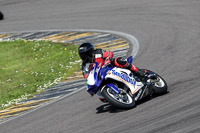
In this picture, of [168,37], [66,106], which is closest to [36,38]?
[168,37]

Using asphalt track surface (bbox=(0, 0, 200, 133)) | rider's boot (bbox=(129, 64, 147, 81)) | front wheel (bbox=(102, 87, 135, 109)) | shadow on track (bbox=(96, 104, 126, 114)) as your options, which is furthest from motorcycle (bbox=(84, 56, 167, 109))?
shadow on track (bbox=(96, 104, 126, 114))

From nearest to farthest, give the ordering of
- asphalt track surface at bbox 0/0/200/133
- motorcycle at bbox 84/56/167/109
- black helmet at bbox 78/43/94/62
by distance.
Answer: asphalt track surface at bbox 0/0/200/133, motorcycle at bbox 84/56/167/109, black helmet at bbox 78/43/94/62

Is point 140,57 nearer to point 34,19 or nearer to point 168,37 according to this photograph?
point 168,37

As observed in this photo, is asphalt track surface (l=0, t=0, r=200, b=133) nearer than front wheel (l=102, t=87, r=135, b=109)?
Yes

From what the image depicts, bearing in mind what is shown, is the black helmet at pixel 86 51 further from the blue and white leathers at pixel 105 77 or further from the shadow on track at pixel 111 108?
the shadow on track at pixel 111 108


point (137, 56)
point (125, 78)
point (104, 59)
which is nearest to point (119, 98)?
point (125, 78)

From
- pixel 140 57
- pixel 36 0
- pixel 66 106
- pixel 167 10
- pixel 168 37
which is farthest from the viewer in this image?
pixel 36 0

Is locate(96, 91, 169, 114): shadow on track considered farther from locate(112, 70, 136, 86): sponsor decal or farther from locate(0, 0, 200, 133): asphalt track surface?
locate(112, 70, 136, 86): sponsor decal

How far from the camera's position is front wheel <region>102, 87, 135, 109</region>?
8.46m

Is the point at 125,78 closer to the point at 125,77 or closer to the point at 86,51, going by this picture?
the point at 125,77

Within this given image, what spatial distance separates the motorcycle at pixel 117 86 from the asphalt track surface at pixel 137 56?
225mm

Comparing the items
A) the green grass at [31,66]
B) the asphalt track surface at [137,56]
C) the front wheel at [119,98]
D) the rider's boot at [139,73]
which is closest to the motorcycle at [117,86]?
the front wheel at [119,98]

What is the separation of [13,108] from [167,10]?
29.2 ft

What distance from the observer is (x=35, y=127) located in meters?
9.35
